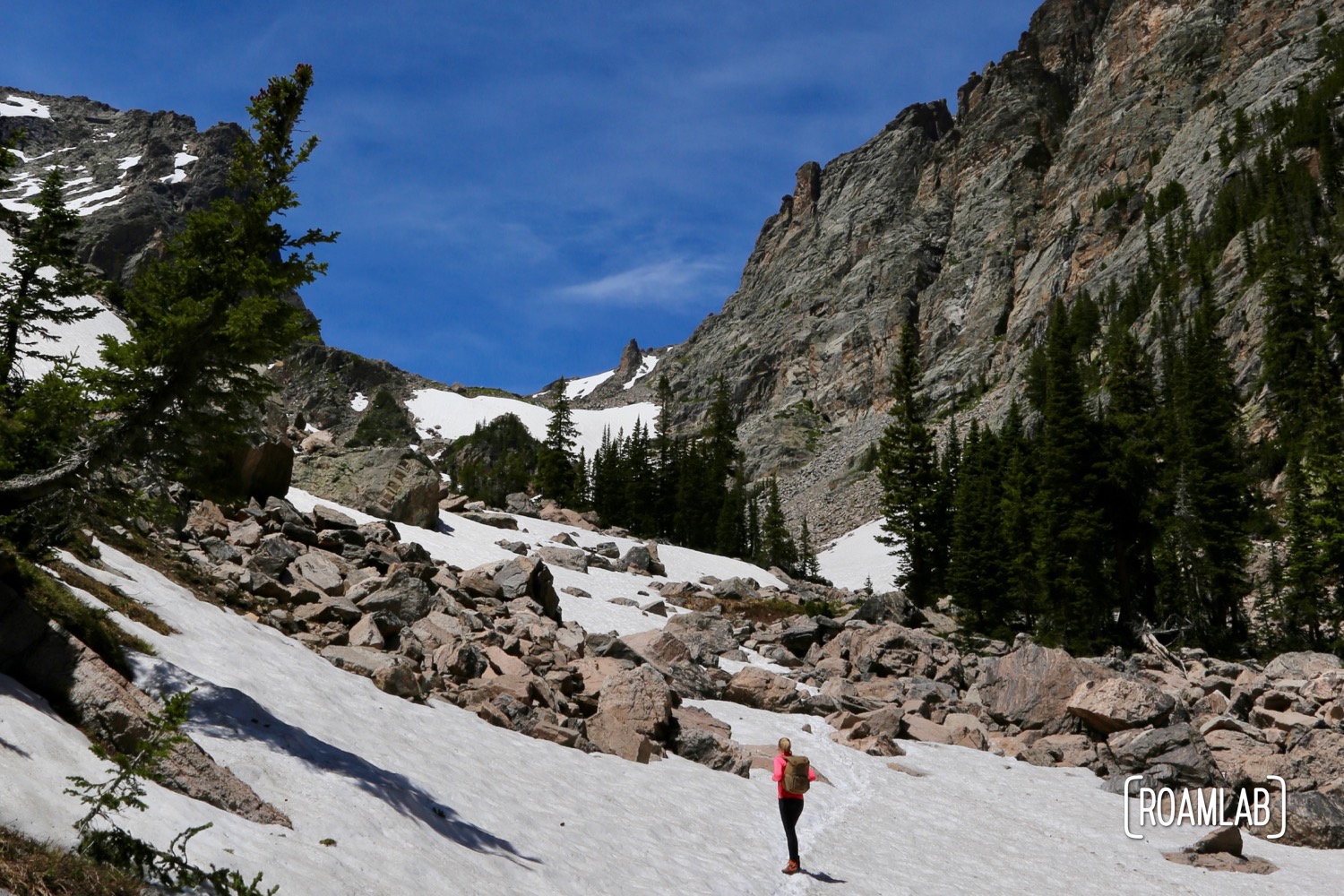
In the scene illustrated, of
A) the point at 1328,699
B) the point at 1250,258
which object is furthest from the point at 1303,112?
the point at 1328,699

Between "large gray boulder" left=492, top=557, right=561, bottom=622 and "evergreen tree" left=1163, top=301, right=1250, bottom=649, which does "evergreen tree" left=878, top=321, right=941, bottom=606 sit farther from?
"large gray boulder" left=492, top=557, right=561, bottom=622

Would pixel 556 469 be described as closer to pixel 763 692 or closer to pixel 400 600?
pixel 763 692

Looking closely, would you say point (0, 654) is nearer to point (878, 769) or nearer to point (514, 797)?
point (514, 797)

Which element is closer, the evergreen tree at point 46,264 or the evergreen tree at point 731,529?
the evergreen tree at point 46,264

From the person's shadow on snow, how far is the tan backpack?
4.00m

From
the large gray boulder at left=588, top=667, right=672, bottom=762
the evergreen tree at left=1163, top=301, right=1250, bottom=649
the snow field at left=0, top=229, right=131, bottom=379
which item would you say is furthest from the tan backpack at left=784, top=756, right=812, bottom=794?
the evergreen tree at left=1163, top=301, right=1250, bottom=649

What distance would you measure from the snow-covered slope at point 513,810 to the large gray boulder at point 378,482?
1985 cm

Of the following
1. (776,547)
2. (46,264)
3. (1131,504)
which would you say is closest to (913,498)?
(1131,504)

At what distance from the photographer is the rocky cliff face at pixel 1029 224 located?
131 m

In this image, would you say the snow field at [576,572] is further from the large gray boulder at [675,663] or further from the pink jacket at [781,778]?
the pink jacket at [781,778]

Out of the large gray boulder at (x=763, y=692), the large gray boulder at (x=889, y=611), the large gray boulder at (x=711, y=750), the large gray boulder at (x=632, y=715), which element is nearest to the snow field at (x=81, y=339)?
the large gray boulder at (x=632, y=715)

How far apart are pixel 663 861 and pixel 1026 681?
14756mm

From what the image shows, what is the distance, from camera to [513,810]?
11242 millimetres

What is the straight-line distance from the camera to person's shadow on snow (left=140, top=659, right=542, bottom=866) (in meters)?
9.64
